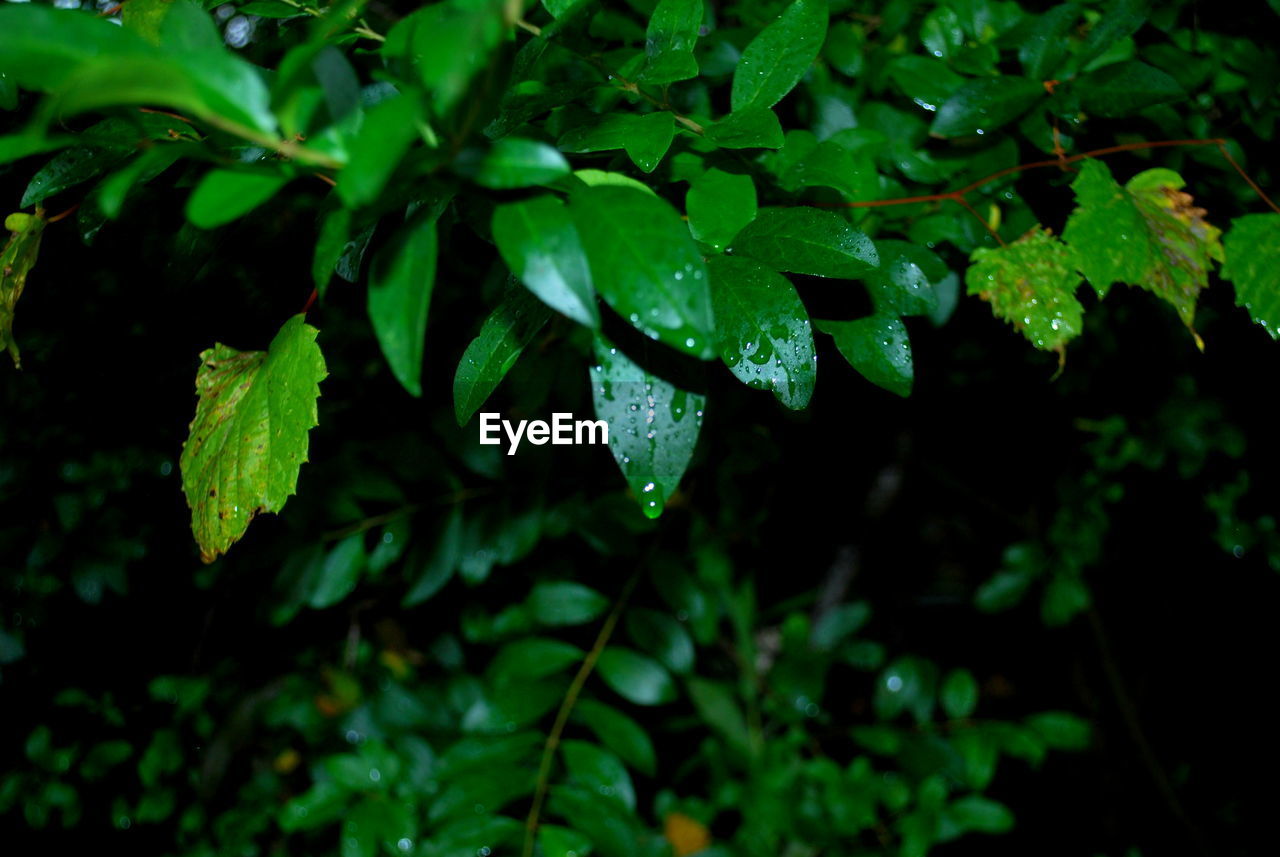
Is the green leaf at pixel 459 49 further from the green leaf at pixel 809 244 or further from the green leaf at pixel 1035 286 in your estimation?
the green leaf at pixel 1035 286

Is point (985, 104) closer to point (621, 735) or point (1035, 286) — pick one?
point (1035, 286)

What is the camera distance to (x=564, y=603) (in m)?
1.30

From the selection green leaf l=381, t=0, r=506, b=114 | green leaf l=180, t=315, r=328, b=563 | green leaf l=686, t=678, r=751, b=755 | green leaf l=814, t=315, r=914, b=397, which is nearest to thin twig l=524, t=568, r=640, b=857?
green leaf l=686, t=678, r=751, b=755

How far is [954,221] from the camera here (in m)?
0.84

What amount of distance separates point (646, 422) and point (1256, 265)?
624 millimetres

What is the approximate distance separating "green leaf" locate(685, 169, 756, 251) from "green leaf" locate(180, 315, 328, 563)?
0.30m

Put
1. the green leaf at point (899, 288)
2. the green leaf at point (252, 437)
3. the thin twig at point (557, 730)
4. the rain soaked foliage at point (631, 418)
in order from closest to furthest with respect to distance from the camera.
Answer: the rain soaked foliage at point (631, 418)
the green leaf at point (252, 437)
the green leaf at point (899, 288)
the thin twig at point (557, 730)

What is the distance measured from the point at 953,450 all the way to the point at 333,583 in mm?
Result: 1539

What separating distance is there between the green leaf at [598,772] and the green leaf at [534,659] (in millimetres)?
131

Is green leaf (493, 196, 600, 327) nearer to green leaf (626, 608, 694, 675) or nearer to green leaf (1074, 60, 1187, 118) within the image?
green leaf (1074, 60, 1187, 118)

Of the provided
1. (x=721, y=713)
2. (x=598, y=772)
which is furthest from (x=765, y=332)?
(x=721, y=713)

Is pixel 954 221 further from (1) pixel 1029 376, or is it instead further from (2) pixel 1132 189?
(1) pixel 1029 376

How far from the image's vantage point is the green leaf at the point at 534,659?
1.24 m

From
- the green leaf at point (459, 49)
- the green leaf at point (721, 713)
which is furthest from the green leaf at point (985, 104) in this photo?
the green leaf at point (721, 713)
